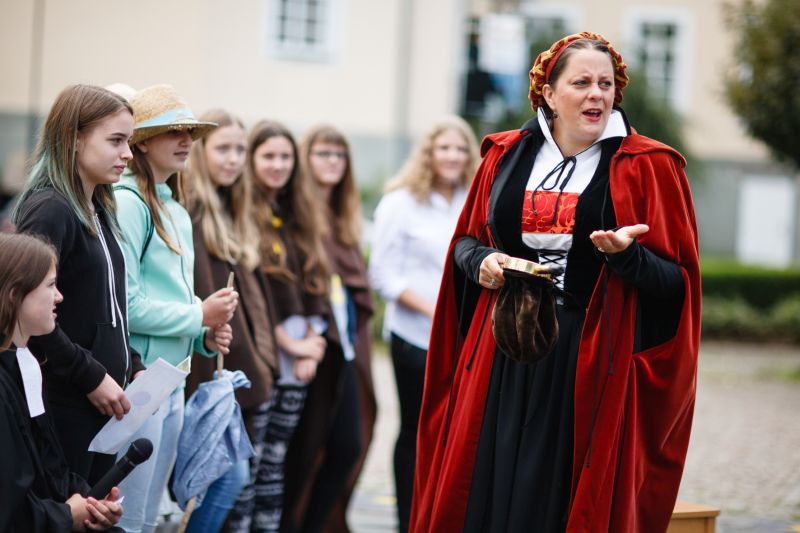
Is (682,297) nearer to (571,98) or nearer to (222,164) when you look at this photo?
(571,98)

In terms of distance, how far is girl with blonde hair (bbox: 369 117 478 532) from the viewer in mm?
5707

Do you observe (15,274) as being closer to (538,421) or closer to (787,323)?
(538,421)

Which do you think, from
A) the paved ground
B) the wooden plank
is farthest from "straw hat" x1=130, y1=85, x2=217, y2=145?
the paved ground

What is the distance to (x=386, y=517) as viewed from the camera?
6.51 meters

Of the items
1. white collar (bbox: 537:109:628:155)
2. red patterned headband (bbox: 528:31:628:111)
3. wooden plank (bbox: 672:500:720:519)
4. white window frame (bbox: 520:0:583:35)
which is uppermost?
white window frame (bbox: 520:0:583:35)

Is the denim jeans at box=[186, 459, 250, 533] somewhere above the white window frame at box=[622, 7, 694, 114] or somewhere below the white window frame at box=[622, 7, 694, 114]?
below

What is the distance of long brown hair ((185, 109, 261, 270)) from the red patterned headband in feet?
5.66

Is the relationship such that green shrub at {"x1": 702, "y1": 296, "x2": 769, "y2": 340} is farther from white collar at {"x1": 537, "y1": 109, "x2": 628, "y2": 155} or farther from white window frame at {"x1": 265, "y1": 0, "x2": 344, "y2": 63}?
white collar at {"x1": 537, "y1": 109, "x2": 628, "y2": 155}

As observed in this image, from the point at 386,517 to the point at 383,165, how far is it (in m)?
16.7

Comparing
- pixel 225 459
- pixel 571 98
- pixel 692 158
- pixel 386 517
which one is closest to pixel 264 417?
pixel 225 459

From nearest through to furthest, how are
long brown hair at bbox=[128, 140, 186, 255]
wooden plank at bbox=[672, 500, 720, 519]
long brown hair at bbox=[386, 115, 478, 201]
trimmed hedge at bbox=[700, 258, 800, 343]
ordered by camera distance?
long brown hair at bbox=[128, 140, 186, 255] < wooden plank at bbox=[672, 500, 720, 519] < long brown hair at bbox=[386, 115, 478, 201] < trimmed hedge at bbox=[700, 258, 800, 343]

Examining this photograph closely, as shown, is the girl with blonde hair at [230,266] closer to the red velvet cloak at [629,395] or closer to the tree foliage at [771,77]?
the red velvet cloak at [629,395]

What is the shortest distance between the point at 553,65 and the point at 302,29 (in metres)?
19.1

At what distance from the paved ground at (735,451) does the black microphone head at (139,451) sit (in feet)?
10.1
